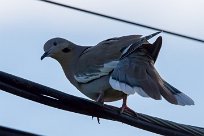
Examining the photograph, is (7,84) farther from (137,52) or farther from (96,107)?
(137,52)

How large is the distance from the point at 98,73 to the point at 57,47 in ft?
3.05

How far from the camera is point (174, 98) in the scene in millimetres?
4879

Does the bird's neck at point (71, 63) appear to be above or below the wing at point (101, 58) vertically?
below

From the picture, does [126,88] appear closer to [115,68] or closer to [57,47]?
[115,68]

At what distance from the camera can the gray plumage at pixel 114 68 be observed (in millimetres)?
5117

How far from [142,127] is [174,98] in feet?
3.06

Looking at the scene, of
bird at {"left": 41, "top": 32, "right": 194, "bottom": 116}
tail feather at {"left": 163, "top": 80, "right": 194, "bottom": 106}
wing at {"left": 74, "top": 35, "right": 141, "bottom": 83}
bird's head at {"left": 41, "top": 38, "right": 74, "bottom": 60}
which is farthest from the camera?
bird's head at {"left": 41, "top": 38, "right": 74, "bottom": 60}

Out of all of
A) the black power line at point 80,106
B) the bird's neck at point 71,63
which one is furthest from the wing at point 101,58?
the black power line at point 80,106

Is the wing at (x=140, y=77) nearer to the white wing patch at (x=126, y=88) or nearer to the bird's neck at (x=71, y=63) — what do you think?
the white wing patch at (x=126, y=88)

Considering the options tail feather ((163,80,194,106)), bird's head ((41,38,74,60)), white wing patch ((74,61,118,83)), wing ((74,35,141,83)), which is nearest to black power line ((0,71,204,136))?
tail feather ((163,80,194,106))

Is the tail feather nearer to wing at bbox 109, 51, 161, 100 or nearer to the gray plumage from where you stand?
the gray plumage

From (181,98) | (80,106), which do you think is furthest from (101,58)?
(80,106)

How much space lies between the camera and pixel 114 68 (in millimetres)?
5711

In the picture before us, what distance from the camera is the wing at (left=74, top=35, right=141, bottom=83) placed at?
592cm
